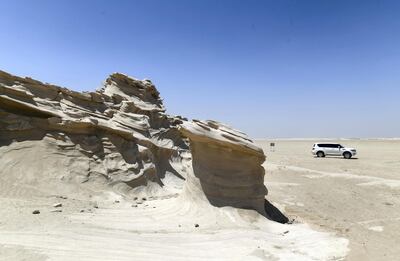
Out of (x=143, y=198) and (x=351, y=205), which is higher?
(x=143, y=198)

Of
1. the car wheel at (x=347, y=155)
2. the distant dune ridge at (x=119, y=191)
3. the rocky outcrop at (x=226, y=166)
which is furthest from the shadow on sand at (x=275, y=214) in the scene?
the car wheel at (x=347, y=155)

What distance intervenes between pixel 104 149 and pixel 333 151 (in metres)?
29.4

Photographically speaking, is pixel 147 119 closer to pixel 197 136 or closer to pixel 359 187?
pixel 197 136

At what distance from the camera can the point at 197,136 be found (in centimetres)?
1039

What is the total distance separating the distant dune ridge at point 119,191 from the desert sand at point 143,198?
34 millimetres

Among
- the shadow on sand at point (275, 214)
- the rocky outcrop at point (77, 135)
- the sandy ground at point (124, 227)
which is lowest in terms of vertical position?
the shadow on sand at point (275, 214)

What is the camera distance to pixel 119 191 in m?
11.9

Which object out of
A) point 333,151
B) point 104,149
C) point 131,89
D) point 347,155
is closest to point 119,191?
point 104,149

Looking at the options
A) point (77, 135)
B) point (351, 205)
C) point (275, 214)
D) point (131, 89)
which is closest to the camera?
point (275, 214)

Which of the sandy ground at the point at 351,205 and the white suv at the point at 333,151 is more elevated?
the white suv at the point at 333,151

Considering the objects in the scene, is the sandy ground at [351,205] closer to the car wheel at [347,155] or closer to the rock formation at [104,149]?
the rock formation at [104,149]

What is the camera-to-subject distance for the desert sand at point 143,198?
699 centimetres

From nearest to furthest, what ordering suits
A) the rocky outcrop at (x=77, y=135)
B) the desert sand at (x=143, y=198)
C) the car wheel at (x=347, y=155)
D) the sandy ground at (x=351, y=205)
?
the desert sand at (x=143, y=198) → the sandy ground at (x=351, y=205) → the rocky outcrop at (x=77, y=135) → the car wheel at (x=347, y=155)

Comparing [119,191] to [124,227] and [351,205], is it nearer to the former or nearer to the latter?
[124,227]
